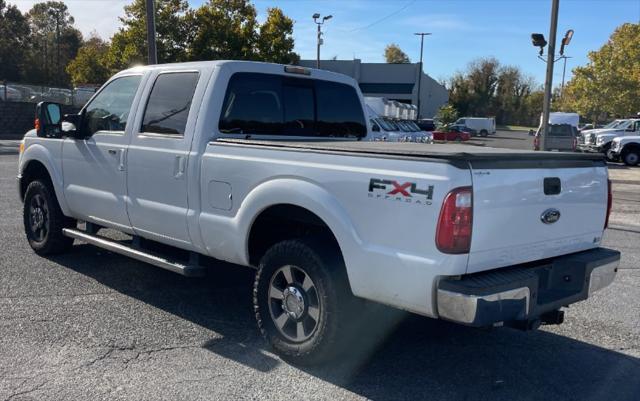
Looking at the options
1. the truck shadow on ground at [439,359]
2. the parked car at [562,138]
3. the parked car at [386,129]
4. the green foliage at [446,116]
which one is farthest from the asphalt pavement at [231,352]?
the green foliage at [446,116]

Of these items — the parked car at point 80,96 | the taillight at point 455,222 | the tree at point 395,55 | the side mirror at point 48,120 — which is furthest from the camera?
the tree at point 395,55

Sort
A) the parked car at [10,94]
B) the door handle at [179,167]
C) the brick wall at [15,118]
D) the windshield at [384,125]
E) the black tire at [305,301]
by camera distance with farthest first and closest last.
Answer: the parked car at [10,94]
the brick wall at [15,118]
the windshield at [384,125]
the door handle at [179,167]
the black tire at [305,301]

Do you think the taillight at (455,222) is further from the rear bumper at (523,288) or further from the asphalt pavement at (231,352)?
the asphalt pavement at (231,352)

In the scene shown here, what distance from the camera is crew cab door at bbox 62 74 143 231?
5348mm

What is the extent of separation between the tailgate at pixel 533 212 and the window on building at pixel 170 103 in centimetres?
258

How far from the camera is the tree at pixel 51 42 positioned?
7154 cm

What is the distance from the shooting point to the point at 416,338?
15.4 ft

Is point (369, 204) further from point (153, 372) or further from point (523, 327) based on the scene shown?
point (153, 372)

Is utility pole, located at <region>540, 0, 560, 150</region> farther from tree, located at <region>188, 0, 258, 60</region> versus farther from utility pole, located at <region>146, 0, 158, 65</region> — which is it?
tree, located at <region>188, 0, 258, 60</region>

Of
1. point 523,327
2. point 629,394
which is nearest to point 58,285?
point 523,327

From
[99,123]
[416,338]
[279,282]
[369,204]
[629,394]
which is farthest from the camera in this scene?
[99,123]

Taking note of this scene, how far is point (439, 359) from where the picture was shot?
14.1 ft

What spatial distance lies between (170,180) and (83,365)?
1522mm

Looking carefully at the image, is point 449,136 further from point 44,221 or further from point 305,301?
point 305,301
